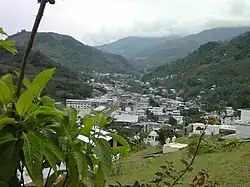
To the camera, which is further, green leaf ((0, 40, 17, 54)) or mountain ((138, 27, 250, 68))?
mountain ((138, 27, 250, 68))

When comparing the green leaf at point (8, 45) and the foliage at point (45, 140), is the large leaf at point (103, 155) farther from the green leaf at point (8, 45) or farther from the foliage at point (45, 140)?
the green leaf at point (8, 45)

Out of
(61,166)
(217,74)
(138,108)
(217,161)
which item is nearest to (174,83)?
(217,74)

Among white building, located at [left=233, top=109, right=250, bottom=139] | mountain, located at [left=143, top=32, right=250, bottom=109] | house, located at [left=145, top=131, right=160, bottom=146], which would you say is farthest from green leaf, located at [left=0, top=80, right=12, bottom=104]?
mountain, located at [left=143, top=32, right=250, bottom=109]

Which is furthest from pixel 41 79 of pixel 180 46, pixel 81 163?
pixel 180 46

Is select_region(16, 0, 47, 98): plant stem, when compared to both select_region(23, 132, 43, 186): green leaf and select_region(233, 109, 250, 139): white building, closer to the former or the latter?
select_region(23, 132, 43, 186): green leaf

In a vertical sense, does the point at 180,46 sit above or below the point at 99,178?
above

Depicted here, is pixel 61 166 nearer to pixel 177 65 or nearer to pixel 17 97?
pixel 17 97

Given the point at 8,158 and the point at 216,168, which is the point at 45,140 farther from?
the point at 216,168
